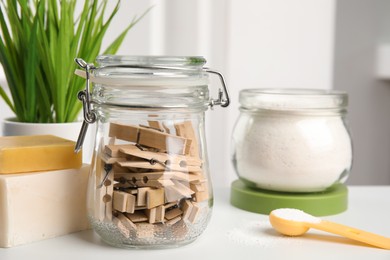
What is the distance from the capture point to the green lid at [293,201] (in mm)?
683

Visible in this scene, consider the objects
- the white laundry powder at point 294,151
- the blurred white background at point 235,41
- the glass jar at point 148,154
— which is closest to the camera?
the glass jar at point 148,154

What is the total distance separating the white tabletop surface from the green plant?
194 mm

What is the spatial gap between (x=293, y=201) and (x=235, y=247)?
0.14 metres

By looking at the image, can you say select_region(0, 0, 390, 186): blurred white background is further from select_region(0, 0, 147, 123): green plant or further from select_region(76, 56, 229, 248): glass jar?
select_region(76, 56, 229, 248): glass jar

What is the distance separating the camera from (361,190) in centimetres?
82

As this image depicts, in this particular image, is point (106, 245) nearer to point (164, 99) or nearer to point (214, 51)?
point (164, 99)

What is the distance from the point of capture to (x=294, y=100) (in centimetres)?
69

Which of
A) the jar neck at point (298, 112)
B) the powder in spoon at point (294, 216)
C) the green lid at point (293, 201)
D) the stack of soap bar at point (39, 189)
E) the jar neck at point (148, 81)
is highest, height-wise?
the jar neck at point (148, 81)

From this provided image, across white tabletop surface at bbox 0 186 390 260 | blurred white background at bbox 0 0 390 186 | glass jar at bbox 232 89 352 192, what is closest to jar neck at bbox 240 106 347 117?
glass jar at bbox 232 89 352 192

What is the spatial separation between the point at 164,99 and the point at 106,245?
0.14m

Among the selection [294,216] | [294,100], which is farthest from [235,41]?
[294,216]

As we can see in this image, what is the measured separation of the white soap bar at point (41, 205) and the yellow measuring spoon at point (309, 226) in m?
0.18

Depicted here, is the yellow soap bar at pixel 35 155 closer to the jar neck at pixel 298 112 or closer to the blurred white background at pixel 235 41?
the jar neck at pixel 298 112

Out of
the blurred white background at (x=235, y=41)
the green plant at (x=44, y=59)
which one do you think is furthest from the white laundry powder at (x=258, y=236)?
the blurred white background at (x=235, y=41)
